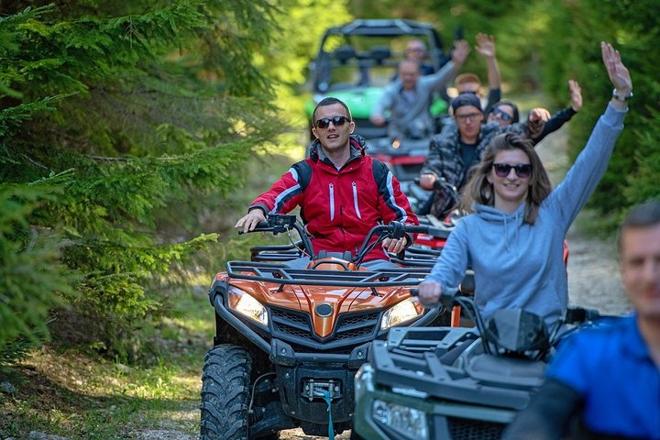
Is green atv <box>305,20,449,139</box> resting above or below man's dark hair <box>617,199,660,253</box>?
below

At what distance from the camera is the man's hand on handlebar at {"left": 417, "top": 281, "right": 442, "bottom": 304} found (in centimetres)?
547

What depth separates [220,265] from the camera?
1001 cm

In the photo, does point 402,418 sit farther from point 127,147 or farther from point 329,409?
point 127,147

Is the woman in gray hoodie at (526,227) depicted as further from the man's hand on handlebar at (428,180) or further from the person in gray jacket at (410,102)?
the person in gray jacket at (410,102)

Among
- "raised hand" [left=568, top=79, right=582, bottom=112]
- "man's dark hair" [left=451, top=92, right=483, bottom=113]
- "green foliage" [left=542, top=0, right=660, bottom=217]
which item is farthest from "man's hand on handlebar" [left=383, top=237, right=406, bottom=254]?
"green foliage" [left=542, top=0, right=660, bottom=217]

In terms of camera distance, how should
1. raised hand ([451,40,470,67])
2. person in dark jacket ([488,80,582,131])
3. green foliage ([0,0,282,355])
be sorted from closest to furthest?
green foliage ([0,0,282,355])
person in dark jacket ([488,80,582,131])
raised hand ([451,40,470,67])

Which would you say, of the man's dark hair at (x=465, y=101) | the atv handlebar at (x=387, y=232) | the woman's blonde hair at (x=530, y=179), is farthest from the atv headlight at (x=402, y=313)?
the man's dark hair at (x=465, y=101)

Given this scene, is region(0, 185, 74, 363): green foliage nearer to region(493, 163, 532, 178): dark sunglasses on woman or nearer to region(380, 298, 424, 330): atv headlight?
region(380, 298, 424, 330): atv headlight

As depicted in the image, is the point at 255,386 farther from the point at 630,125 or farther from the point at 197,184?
the point at 630,125

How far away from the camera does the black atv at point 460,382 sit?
4.88 metres

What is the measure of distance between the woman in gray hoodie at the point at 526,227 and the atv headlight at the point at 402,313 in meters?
0.96

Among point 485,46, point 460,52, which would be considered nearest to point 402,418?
point 485,46

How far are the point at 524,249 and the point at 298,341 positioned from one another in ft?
4.89

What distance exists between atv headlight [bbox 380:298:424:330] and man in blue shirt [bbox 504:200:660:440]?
275cm
